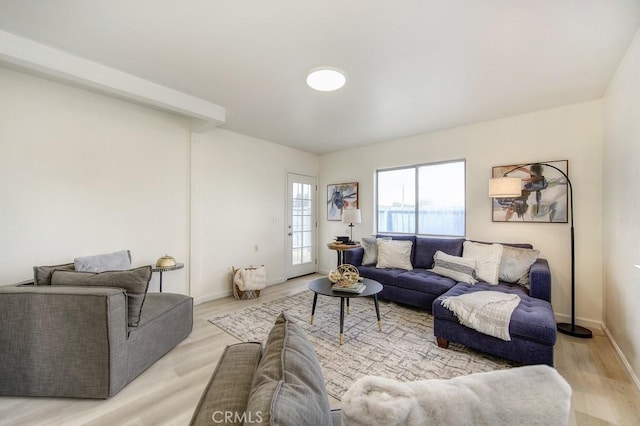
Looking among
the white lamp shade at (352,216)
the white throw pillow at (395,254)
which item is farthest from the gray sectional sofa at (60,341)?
the white lamp shade at (352,216)

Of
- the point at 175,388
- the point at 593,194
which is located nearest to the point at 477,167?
the point at 593,194

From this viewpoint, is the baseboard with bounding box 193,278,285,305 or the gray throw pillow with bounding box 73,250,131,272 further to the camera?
the baseboard with bounding box 193,278,285,305

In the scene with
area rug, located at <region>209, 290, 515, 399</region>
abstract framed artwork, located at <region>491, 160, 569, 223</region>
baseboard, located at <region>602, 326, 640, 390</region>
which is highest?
abstract framed artwork, located at <region>491, 160, 569, 223</region>

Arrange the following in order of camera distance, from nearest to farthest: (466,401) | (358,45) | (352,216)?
(466,401) < (358,45) < (352,216)

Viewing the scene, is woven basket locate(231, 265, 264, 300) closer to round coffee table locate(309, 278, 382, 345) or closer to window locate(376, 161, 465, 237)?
round coffee table locate(309, 278, 382, 345)

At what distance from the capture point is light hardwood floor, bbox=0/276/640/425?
161 centimetres

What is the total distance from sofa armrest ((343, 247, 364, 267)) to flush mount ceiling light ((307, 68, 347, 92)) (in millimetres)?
2377

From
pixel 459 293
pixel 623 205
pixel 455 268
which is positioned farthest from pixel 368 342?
pixel 623 205

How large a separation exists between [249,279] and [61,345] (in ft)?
7.03

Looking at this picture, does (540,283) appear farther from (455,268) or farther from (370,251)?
(370,251)

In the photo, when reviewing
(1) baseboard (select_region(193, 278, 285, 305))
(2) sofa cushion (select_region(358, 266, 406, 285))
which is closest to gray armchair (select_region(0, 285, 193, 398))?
(1) baseboard (select_region(193, 278, 285, 305))

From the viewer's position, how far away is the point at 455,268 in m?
3.21

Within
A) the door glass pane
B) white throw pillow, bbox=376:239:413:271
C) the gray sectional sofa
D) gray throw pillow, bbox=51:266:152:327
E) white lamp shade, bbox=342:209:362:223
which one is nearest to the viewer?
the gray sectional sofa

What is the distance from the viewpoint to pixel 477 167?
365 centimetres
